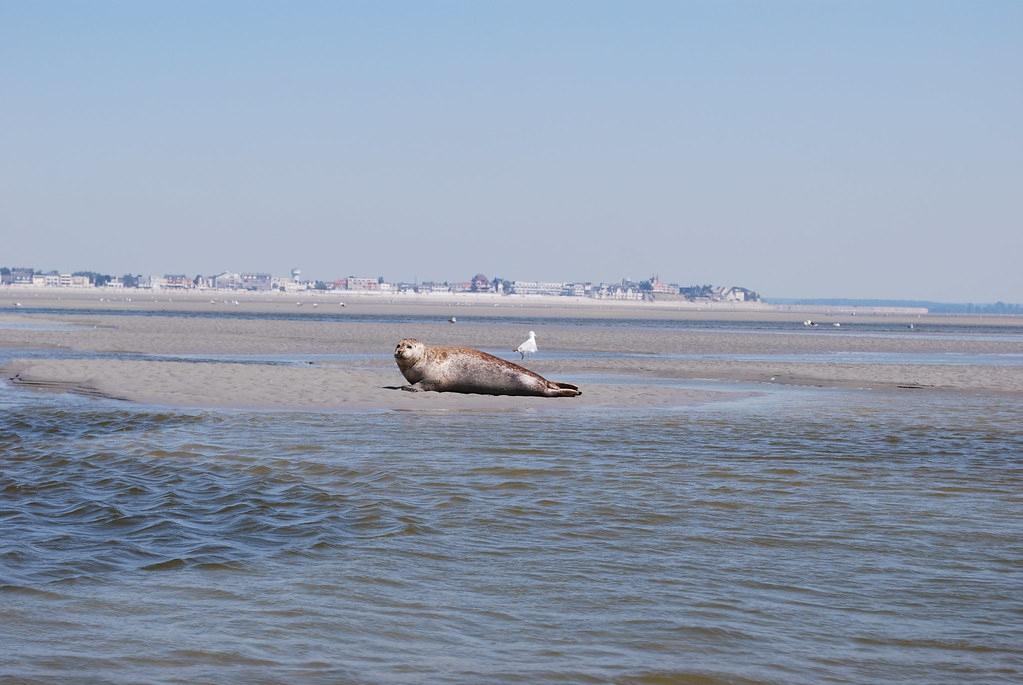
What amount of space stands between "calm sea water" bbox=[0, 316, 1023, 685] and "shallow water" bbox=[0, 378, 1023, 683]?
28mm

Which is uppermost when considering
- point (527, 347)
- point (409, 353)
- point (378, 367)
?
point (409, 353)

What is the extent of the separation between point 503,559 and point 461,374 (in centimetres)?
1426

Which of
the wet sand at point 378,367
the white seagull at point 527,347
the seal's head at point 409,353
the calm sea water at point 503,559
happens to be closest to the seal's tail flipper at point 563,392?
the wet sand at point 378,367

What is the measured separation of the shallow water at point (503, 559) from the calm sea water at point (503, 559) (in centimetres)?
3

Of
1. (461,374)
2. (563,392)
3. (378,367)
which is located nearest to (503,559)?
(563,392)

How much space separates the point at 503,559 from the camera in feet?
27.8

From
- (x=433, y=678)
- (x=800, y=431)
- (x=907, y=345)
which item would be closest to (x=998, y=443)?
(x=800, y=431)

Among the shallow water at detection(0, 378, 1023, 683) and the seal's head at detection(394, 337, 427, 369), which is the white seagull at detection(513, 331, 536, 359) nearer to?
the seal's head at detection(394, 337, 427, 369)

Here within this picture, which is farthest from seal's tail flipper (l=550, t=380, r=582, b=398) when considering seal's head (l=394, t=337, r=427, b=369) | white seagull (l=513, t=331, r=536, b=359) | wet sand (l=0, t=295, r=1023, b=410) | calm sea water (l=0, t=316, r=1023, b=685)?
white seagull (l=513, t=331, r=536, b=359)

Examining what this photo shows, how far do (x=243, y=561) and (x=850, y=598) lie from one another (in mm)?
→ 3981

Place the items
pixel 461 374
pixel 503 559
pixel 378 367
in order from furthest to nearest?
1. pixel 378 367
2. pixel 461 374
3. pixel 503 559

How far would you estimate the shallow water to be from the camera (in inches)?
245

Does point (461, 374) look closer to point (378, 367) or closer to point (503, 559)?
point (378, 367)

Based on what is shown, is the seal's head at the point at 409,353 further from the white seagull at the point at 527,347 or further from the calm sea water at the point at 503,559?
the white seagull at the point at 527,347
